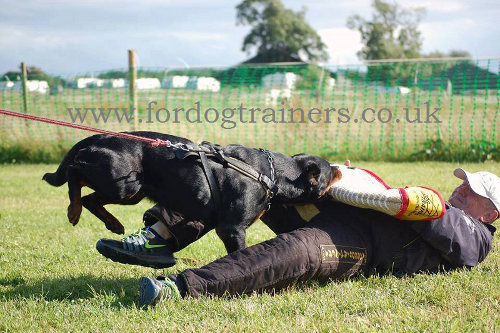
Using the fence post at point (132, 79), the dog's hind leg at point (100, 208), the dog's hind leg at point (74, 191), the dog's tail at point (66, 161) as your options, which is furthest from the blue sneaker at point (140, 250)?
the fence post at point (132, 79)

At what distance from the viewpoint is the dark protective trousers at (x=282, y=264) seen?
2.60 meters

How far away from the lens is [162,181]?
9.35 ft

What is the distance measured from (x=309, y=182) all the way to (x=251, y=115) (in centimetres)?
677

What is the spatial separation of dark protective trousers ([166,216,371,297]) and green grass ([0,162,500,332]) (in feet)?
0.21

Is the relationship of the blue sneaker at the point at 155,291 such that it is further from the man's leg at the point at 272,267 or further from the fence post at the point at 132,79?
the fence post at the point at 132,79

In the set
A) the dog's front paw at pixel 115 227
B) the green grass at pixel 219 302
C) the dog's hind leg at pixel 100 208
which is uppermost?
the dog's hind leg at pixel 100 208

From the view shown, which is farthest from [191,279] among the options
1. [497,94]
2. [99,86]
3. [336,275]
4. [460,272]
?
[99,86]

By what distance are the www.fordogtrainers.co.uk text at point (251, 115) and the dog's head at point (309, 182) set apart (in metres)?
6.18

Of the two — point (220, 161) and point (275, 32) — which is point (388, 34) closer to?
point (275, 32)

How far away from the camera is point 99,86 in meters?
10.2

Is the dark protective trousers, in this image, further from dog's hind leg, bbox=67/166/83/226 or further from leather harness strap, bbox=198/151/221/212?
dog's hind leg, bbox=67/166/83/226

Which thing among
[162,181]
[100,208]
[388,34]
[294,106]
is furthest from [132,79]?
[388,34]

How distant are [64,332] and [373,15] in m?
57.0

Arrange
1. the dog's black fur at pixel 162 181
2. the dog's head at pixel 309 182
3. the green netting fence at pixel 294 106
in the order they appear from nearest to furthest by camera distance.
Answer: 1. the dog's black fur at pixel 162 181
2. the dog's head at pixel 309 182
3. the green netting fence at pixel 294 106
